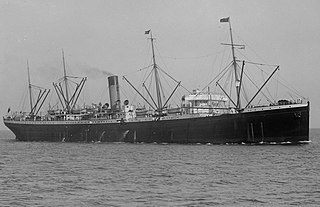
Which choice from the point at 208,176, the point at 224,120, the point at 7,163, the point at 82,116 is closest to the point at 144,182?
the point at 208,176

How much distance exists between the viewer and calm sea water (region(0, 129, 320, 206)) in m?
23.4

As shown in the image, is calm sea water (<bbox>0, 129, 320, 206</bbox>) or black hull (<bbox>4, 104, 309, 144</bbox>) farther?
black hull (<bbox>4, 104, 309, 144</bbox>)

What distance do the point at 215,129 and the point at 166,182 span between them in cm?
3455

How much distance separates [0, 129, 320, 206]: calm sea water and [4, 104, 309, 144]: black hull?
14377mm

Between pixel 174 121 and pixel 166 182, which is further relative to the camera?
pixel 174 121

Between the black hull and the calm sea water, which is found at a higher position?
the black hull

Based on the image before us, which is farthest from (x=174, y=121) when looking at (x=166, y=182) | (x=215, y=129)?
(x=166, y=182)

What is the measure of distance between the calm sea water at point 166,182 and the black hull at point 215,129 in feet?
47.2

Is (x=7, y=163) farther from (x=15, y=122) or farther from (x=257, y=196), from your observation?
(x=15, y=122)

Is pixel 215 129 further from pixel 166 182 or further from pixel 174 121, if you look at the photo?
pixel 166 182

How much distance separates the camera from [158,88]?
7469cm

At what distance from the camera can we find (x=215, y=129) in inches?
2466

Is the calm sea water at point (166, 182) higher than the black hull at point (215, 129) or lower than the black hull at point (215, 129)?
lower

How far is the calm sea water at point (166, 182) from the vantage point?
23.4m
